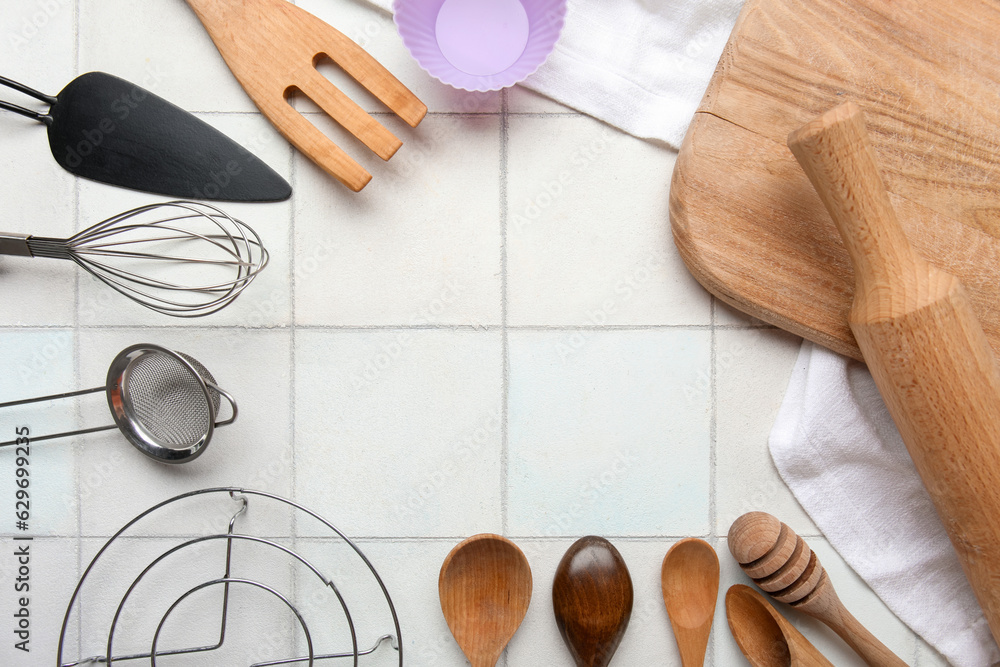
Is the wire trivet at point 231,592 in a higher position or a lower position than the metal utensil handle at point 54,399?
lower

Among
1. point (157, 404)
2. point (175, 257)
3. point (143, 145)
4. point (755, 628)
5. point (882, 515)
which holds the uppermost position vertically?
point (143, 145)

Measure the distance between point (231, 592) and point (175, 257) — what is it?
1.09ft

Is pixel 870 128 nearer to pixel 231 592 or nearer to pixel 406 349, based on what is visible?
pixel 406 349

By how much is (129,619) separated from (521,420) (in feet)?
1.41

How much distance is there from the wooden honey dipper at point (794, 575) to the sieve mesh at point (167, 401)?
520mm

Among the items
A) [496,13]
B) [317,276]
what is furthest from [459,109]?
[317,276]

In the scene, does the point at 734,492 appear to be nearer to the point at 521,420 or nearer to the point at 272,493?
the point at 521,420

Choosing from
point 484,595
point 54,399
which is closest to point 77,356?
point 54,399

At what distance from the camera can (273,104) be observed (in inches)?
23.8

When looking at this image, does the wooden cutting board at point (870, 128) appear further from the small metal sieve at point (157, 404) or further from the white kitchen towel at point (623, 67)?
the small metal sieve at point (157, 404)

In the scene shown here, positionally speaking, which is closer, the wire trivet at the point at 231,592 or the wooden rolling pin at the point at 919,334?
the wooden rolling pin at the point at 919,334

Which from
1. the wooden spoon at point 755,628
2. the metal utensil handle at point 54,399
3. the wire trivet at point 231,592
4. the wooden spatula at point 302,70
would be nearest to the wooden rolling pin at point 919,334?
the wooden spoon at point 755,628

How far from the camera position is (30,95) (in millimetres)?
602

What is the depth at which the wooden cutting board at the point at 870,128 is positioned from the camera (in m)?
0.57
